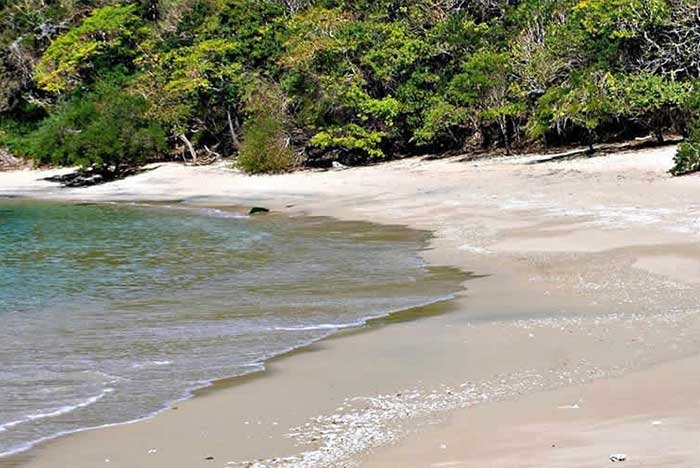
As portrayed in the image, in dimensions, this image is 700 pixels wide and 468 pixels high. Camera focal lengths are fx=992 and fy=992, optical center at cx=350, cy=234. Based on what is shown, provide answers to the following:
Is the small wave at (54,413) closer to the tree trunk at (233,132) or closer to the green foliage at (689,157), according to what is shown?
the green foliage at (689,157)

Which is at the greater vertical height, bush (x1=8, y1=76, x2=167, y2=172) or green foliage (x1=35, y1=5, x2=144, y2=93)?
green foliage (x1=35, y1=5, x2=144, y2=93)

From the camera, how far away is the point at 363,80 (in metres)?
31.8

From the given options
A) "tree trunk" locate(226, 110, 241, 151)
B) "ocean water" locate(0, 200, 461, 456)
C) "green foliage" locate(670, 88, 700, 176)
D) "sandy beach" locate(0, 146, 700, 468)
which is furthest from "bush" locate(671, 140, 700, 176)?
"tree trunk" locate(226, 110, 241, 151)

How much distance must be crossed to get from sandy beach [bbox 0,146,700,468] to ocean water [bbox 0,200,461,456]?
467 millimetres

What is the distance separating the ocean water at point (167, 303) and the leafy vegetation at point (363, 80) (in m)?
9.12

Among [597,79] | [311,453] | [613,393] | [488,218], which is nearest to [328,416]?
[311,453]

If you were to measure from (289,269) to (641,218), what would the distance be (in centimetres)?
574

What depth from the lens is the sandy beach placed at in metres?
5.34

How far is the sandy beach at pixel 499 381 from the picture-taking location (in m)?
5.34

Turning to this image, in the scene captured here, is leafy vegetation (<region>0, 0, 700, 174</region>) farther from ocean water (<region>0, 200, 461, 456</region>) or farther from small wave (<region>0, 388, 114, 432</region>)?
small wave (<region>0, 388, 114, 432</region>)

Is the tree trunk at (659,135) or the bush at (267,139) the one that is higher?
the bush at (267,139)

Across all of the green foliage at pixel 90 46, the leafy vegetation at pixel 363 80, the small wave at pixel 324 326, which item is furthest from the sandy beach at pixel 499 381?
the green foliage at pixel 90 46

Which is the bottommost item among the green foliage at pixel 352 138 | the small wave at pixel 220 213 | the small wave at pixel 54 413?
the small wave at pixel 220 213

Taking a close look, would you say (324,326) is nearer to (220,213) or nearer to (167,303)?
(167,303)
